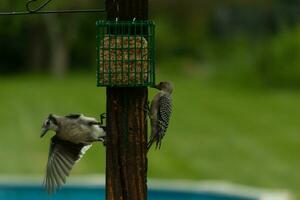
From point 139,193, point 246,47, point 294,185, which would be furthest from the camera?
point 246,47

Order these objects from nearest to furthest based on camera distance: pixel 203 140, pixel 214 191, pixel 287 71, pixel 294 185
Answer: pixel 214 191
pixel 294 185
pixel 203 140
pixel 287 71

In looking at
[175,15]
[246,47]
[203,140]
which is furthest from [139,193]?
[175,15]

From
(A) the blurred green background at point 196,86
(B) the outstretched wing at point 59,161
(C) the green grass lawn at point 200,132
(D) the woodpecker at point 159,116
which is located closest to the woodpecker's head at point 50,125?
(B) the outstretched wing at point 59,161

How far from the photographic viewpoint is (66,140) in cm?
638

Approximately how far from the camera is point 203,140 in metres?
18.1

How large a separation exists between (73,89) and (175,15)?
11454 mm

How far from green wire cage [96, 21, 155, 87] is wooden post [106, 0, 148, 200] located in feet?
0.22

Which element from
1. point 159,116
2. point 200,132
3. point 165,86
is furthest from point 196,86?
point 159,116

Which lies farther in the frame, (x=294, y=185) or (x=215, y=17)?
(x=215, y=17)

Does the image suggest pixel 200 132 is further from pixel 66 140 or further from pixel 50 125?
pixel 50 125

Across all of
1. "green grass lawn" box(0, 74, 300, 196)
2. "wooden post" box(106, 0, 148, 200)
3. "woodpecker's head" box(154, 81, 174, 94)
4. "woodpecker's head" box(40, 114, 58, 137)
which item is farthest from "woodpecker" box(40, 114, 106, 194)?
"green grass lawn" box(0, 74, 300, 196)

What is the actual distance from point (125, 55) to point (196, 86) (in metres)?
22.8

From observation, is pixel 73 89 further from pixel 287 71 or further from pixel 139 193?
pixel 139 193

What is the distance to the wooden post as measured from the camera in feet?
19.2
